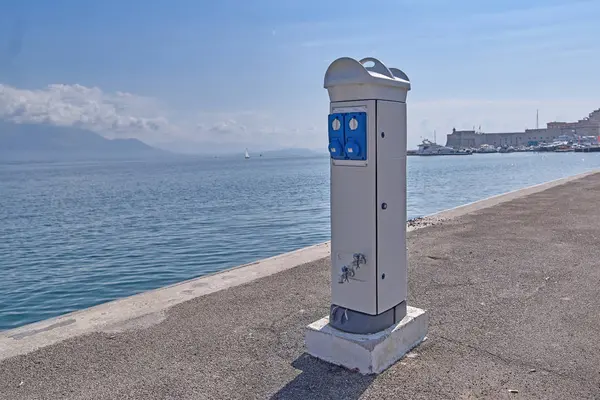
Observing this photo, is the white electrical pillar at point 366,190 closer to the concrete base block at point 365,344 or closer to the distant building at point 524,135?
the concrete base block at point 365,344

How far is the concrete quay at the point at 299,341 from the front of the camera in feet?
11.8

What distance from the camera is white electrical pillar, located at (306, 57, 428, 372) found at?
384cm

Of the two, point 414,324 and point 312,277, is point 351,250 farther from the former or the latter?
point 312,277

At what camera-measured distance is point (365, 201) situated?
3918 millimetres

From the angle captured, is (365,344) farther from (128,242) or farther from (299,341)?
(128,242)

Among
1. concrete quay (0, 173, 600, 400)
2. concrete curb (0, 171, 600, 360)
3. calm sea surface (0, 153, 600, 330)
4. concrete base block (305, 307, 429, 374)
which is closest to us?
concrete quay (0, 173, 600, 400)

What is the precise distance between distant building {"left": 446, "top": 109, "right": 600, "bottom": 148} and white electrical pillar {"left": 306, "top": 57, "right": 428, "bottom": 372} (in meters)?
194

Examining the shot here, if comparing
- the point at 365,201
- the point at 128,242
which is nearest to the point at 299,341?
the point at 365,201

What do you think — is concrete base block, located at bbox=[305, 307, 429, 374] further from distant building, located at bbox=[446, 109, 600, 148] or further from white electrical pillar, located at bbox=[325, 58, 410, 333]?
distant building, located at bbox=[446, 109, 600, 148]

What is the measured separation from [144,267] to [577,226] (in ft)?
33.5

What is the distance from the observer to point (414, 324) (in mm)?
4266

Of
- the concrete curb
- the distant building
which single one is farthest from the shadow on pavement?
the distant building

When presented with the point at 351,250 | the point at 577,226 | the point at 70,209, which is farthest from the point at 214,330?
the point at 70,209

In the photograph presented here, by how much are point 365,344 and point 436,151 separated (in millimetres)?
161224
